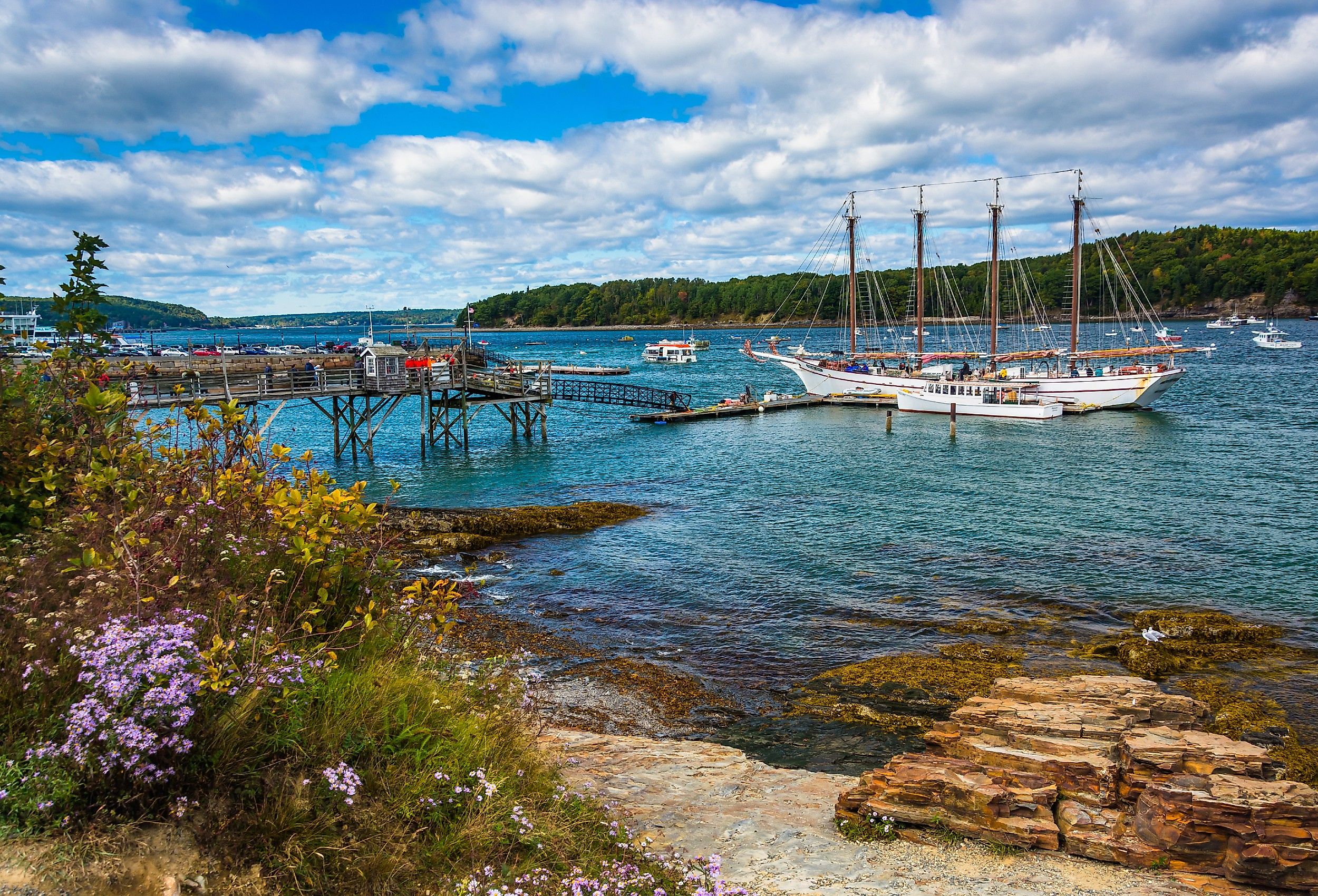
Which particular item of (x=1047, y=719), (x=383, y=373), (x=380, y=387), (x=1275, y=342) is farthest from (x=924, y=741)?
(x=1275, y=342)

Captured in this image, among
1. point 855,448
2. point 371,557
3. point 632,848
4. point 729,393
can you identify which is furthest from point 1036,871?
point 729,393

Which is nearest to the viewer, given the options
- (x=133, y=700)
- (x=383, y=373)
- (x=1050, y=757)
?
(x=133, y=700)

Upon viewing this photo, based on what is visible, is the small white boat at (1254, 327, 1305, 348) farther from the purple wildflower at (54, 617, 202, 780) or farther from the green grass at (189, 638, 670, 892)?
the purple wildflower at (54, 617, 202, 780)

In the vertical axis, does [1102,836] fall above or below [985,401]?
below

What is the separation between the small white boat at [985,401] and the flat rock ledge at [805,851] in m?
49.4

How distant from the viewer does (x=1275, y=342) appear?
118 meters

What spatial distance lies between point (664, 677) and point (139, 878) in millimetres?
11459

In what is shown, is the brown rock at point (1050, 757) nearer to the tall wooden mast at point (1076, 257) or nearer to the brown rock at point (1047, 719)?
the brown rock at point (1047, 719)

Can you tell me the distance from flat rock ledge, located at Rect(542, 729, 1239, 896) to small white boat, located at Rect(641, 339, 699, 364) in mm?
118614

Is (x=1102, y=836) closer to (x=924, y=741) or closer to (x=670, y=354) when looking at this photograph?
(x=924, y=741)

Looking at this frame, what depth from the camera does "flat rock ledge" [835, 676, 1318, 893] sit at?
22.7ft

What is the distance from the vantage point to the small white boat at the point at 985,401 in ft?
186

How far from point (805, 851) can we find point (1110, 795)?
3.09 meters

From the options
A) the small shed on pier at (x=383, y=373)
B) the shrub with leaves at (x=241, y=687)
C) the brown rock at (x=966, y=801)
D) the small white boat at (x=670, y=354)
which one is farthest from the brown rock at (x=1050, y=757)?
the small white boat at (x=670, y=354)
